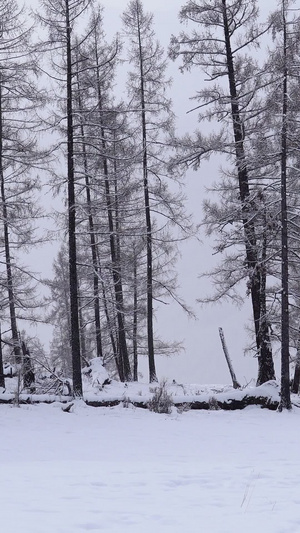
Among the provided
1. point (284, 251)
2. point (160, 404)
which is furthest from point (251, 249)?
point (160, 404)

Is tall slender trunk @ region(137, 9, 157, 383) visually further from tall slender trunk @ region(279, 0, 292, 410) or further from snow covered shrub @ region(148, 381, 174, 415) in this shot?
tall slender trunk @ region(279, 0, 292, 410)

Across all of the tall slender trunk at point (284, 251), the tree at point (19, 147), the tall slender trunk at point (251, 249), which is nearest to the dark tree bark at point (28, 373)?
the tree at point (19, 147)

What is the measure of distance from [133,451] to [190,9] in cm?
1184

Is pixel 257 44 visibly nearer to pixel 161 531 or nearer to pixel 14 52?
pixel 14 52

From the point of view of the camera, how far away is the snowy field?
184 inches

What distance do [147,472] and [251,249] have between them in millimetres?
8892

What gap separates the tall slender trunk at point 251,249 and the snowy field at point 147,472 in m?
2.38

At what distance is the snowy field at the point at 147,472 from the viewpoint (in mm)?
4668

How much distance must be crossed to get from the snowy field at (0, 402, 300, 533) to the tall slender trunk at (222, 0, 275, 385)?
2.38 meters

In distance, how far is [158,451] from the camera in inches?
340

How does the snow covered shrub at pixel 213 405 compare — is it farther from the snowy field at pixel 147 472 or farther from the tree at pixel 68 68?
the tree at pixel 68 68

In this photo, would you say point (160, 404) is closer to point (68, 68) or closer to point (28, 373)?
point (28, 373)

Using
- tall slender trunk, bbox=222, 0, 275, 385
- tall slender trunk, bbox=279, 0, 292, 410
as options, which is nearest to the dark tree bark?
tall slender trunk, bbox=222, 0, 275, 385

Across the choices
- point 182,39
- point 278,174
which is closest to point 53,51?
point 182,39
